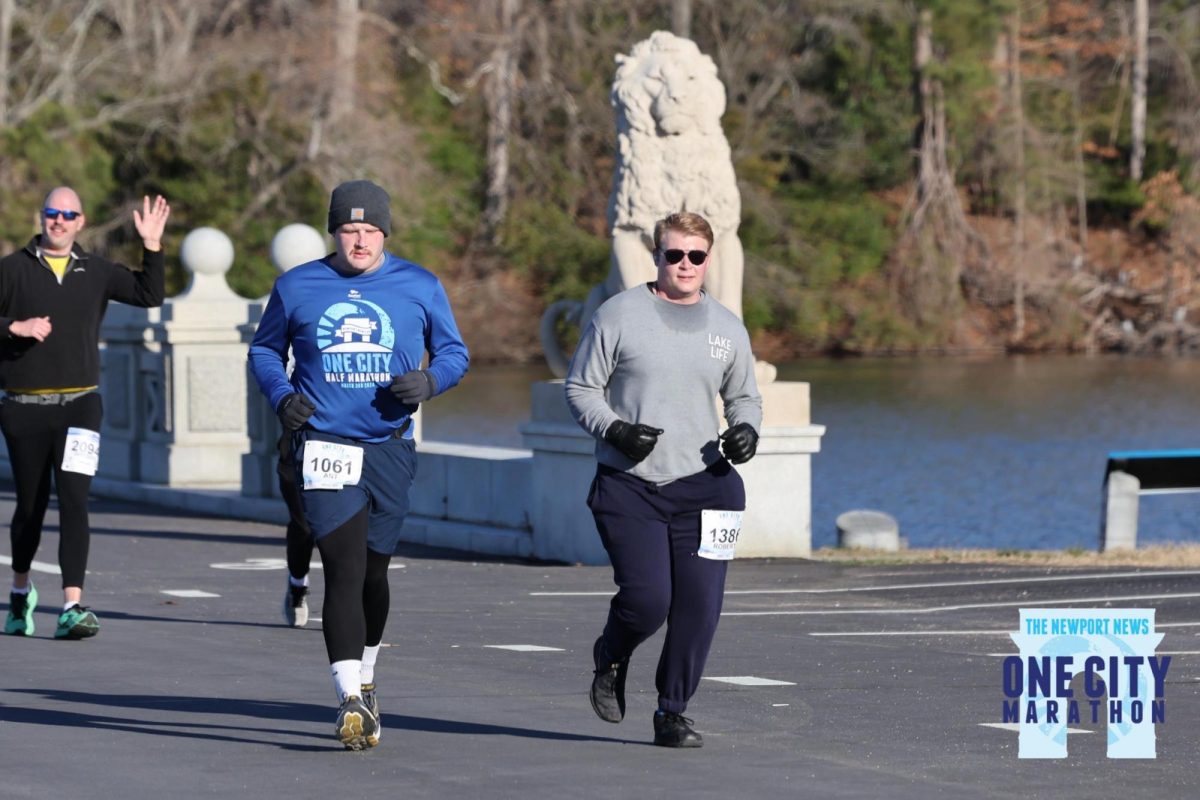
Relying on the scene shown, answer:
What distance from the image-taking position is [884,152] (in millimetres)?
59625

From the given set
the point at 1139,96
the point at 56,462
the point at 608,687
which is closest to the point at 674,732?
the point at 608,687

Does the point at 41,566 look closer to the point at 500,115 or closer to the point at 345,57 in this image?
the point at 345,57

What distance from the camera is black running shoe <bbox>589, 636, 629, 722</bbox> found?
8031 millimetres

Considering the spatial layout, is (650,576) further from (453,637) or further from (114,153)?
(114,153)

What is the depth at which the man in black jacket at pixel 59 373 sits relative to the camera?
10.8 m

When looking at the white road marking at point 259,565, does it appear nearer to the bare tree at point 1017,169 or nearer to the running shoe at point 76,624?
the running shoe at point 76,624

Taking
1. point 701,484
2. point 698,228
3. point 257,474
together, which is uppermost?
point 698,228

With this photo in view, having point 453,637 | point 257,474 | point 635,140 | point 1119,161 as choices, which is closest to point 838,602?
point 453,637

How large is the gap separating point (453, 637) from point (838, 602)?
273cm

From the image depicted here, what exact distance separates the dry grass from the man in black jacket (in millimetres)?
6207

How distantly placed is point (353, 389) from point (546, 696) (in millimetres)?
1722

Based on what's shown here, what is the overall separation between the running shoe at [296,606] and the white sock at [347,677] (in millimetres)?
3513

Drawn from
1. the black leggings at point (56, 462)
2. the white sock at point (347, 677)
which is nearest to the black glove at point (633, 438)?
the white sock at point (347, 677)

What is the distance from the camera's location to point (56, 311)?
1088 cm
